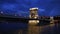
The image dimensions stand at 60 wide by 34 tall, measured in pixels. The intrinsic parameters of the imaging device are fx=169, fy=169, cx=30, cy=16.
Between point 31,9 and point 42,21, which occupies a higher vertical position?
point 31,9

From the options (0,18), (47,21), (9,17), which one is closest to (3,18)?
(0,18)

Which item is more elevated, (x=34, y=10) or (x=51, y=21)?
(x=34, y=10)

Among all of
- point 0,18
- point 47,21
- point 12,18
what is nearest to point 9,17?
point 12,18

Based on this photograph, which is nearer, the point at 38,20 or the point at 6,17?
the point at 6,17

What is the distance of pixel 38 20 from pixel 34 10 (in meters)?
12.8

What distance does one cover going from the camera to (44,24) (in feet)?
216

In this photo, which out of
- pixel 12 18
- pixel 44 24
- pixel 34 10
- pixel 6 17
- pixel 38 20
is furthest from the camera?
pixel 34 10

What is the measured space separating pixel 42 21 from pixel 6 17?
31.6m

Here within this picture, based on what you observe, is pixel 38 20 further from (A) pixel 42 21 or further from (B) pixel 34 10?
(B) pixel 34 10

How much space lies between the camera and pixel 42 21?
6297 centimetres

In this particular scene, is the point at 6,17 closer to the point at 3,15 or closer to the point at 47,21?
the point at 3,15

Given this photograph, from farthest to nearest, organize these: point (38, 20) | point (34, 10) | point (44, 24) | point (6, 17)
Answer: point (34, 10)
point (44, 24)
point (38, 20)
point (6, 17)

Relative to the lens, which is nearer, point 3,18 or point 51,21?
point 3,18

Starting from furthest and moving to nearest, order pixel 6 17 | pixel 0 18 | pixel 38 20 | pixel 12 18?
pixel 38 20 → pixel 12 18 → pixel 6 17 → pixel 0 18
